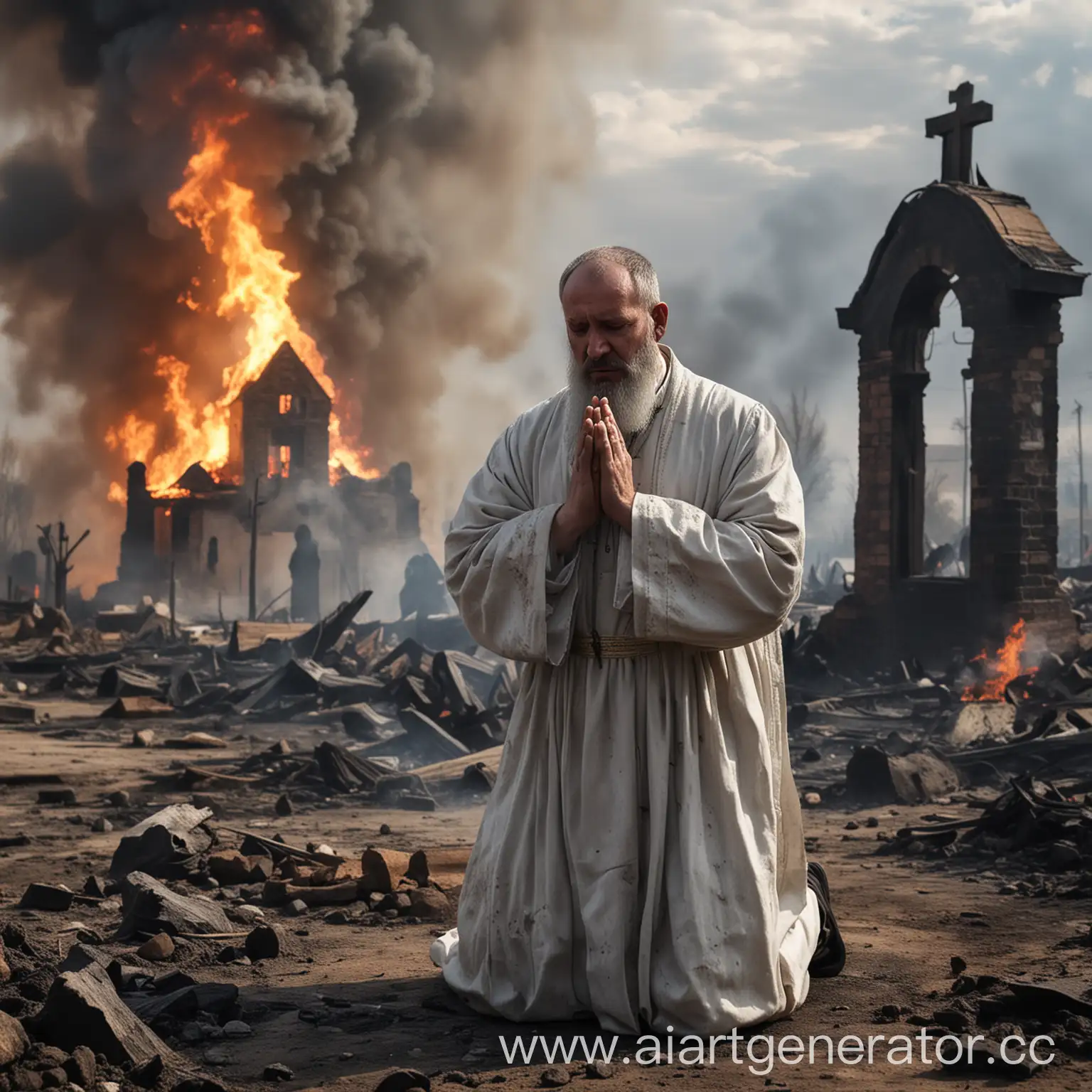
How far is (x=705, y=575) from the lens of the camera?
172 inches

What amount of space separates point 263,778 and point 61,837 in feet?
8.89

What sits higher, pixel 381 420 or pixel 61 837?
pixel 381 420

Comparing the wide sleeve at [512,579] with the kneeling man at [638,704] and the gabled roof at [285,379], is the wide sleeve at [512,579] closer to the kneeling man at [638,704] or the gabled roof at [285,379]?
the kneeling man at [638,704]

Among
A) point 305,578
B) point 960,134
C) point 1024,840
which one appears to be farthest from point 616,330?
point 305,578

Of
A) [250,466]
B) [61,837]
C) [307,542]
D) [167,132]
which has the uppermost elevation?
[167,132]

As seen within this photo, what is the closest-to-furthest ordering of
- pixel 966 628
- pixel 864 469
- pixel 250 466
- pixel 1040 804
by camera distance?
pixel 1040 804 → pixel 966 628 → pixel 864 469 → pixel 250 466

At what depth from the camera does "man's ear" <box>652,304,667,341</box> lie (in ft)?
15.4

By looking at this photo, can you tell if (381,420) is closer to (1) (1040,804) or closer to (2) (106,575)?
(2) (106,575)

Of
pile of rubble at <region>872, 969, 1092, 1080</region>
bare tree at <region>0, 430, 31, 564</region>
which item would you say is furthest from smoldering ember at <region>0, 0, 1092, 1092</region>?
bare tree at <region>0, 430, 31, 564</region>

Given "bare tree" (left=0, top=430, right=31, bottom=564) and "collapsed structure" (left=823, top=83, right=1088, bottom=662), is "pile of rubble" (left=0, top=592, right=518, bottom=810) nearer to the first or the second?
"collapsed structure" (left=823, top=83, right=1088, bottom=662)

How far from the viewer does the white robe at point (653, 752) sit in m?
4.29

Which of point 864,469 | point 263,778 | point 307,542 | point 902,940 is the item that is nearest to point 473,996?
point 902,940

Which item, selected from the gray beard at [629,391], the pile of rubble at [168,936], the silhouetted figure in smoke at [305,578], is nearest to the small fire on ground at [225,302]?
the silhouetted figure in smoke at [305,578]

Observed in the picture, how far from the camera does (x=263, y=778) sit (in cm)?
1127
